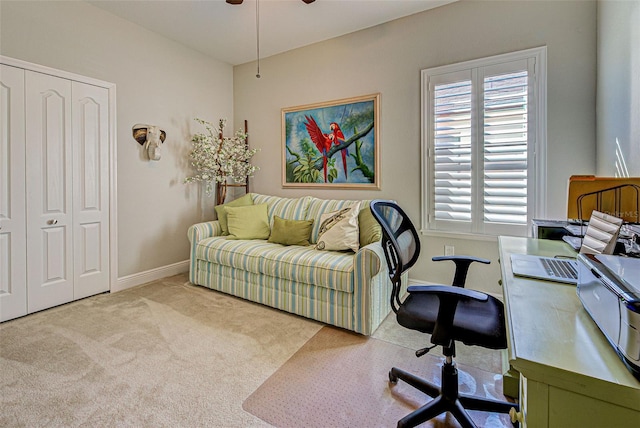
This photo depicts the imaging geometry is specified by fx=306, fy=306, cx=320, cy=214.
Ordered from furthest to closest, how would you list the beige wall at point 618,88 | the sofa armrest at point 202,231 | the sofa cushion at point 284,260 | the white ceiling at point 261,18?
1. the sofa armrest at point 202,231
2. the white ceiling at point 261,18
3. the sofa cushion at point 284,260
4. the beige wall at point 618,88

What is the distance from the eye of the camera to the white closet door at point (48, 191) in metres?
2.58

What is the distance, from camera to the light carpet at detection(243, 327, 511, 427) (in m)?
1.47

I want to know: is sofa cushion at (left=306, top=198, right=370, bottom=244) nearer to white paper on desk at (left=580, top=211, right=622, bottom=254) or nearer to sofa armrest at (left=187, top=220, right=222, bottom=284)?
sofa armrest at (left=187, top=220, right=222, bottom=284)

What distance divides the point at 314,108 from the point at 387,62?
94 cm

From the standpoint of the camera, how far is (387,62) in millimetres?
3121

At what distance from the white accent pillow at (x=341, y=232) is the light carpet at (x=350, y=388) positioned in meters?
0.82

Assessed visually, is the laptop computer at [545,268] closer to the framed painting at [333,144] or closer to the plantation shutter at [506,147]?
the plantation shutter at [506,147]

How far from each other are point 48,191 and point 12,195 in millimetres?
236

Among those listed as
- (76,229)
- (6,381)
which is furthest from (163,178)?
(6,381)

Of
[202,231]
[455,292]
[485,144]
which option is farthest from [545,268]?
[202,231]

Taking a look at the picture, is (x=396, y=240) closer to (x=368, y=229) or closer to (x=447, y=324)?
(x=447, y=324)

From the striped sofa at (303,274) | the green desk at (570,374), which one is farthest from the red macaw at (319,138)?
the green desk at (570,374)

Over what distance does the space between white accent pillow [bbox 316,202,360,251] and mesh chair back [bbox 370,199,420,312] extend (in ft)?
2.79

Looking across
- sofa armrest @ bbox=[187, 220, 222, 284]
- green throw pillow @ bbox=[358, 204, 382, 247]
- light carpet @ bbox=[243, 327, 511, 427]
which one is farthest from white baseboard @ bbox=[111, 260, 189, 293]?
green throw pillow @ bbox=[358, 204, 382, 247]
